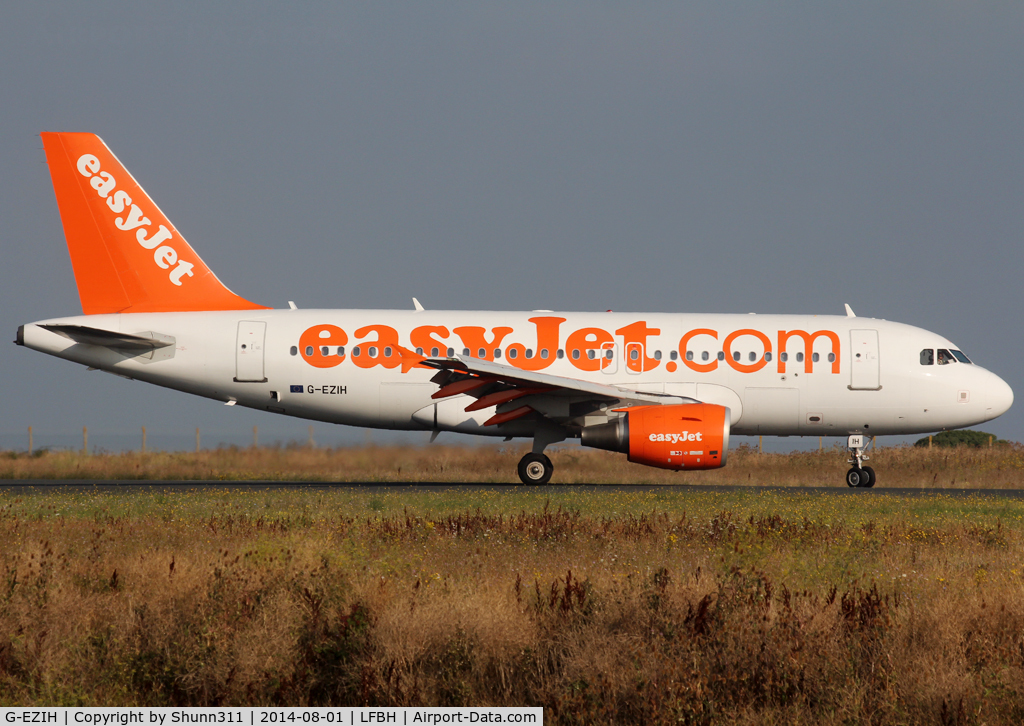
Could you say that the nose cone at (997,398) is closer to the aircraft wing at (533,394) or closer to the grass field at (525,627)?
the aircraft wing at (533,394)

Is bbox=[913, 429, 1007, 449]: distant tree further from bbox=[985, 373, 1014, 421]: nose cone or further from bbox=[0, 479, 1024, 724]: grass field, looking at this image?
bbox=[0, 479, 1024, 724]: grass field

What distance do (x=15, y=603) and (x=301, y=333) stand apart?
46.9 feet

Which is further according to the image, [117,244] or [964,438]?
[964,438]

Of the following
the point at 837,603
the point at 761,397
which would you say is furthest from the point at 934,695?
the point at 761,397

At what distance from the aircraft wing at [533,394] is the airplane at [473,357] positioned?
0.05 m

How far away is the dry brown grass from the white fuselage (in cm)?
317

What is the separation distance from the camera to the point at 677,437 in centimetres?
1862

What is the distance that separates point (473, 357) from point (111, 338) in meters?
7.95

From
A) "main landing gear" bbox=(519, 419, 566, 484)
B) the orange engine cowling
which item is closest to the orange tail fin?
"main landing gear" bbox=(519, 419, 566, 484)
